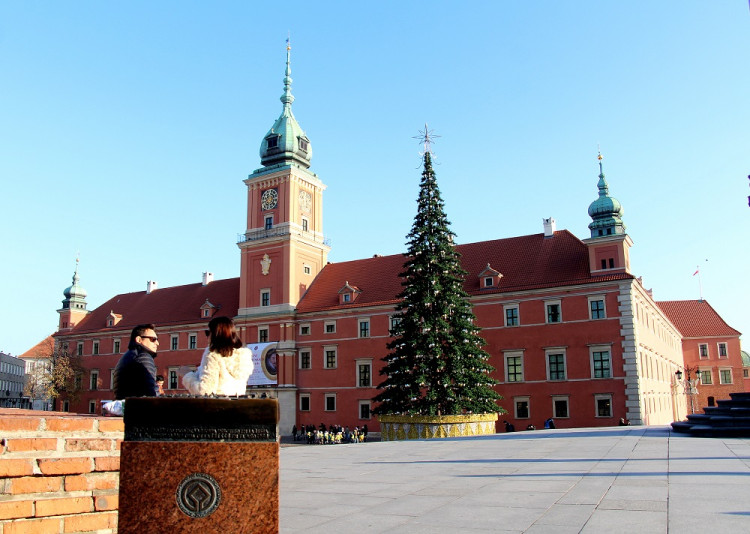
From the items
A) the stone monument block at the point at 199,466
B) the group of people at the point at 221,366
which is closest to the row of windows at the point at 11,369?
the group of people at the point at 221,366

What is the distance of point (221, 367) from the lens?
426 centimetres

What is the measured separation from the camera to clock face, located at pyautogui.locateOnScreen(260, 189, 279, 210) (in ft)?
162

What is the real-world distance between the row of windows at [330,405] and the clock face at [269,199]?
15.1 m

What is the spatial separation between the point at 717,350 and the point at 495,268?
124 ft

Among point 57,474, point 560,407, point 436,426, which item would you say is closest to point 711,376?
point 560,407

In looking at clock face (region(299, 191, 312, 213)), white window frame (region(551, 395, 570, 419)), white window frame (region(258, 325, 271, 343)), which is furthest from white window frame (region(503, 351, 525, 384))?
clock face (region(299, 191, 312, 213))

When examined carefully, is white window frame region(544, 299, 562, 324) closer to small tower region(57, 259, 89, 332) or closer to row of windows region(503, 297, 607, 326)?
row of windows region(503, 297, 607, 326)

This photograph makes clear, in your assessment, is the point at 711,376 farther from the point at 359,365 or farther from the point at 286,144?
the point at 286,144

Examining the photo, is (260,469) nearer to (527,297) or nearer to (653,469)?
(653,469)

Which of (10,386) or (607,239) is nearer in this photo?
(607,239)

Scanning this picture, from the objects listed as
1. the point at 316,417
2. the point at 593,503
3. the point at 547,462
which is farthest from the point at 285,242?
the point at 593,503

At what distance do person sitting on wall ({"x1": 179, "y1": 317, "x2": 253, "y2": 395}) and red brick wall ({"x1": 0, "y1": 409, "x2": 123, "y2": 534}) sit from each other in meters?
0.63

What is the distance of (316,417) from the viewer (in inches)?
1763

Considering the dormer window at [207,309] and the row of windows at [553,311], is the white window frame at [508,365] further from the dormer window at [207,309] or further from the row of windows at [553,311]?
the dormer window at [207,309]
